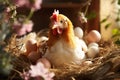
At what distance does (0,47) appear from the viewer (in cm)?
53

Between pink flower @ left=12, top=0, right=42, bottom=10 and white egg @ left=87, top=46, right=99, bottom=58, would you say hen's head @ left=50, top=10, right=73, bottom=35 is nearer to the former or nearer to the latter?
white egg @ left=87, top=46, right=99, bottom=58

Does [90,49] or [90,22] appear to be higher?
[90,22]

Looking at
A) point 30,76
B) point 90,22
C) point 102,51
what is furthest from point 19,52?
point 90,22

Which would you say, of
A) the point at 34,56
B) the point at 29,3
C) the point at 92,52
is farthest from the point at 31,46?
the point at 29,3

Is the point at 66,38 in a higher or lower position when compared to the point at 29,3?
higher

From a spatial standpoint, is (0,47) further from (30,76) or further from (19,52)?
(19,52)

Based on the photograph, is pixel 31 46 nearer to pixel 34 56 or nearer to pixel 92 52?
pixel 34 56

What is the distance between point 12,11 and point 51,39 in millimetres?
250

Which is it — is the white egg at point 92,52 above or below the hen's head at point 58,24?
below

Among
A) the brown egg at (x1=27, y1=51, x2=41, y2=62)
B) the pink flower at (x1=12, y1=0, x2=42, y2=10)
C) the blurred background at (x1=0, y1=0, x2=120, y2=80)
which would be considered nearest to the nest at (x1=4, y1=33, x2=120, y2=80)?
the brown egg at (x1=27, y1=51, x2=41, y2=62)

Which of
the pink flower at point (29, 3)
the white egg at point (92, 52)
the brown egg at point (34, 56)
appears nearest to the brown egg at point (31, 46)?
the brown egg at point (34, 56)

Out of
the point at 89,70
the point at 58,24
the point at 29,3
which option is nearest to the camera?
the point at 29,3

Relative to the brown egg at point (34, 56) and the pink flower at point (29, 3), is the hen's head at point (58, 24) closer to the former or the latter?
the brown egg at point (34, 56)

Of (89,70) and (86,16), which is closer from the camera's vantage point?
(89,70)
